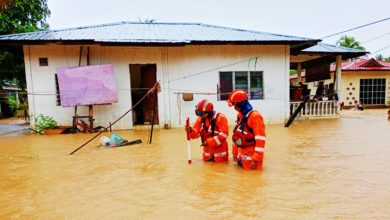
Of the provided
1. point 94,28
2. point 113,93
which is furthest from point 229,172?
point 94,28

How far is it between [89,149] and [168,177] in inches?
136

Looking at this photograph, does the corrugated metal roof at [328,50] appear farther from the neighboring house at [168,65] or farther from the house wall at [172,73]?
the house wall at [172,73]

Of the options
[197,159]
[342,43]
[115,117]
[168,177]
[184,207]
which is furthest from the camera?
[342,43]

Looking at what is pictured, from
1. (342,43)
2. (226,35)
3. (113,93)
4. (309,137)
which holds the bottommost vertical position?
(309,137)

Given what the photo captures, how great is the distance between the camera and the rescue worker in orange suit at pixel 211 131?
4.85 meters

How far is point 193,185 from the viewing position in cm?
387

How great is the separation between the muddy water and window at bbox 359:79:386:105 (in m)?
16.0

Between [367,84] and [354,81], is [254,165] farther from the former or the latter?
[367,84]

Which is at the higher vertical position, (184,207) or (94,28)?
(94,28)

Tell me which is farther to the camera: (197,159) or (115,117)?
(115,117)

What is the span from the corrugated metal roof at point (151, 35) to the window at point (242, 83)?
1.47 meters

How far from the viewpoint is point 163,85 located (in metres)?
11.0

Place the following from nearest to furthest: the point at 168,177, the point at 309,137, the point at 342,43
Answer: the point at 168,177 < the point at 309,137 < the point at 342,43

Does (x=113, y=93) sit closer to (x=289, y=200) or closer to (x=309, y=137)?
(x=309, y=137)
